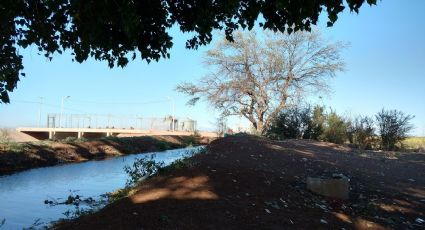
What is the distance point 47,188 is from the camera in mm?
11414

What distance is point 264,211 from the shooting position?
22.2 feet

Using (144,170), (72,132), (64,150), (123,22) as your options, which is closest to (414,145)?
(64,150)

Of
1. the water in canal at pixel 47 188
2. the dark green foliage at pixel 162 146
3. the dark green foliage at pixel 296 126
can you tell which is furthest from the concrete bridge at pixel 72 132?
the water in canal at pixel 47 188

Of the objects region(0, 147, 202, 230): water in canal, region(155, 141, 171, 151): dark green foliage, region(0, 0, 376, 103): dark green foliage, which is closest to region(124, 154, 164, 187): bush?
region(0, 147, 202, 230): water in canal

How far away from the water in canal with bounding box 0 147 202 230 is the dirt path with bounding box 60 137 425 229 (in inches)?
75.4

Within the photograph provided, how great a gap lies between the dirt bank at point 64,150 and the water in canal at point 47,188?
1012 mm

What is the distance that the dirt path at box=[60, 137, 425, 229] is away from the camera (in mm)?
6090

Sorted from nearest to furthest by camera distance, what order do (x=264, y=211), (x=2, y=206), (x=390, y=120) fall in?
1. (x=264, y=211)
2. (x=2, y=206)
3. (x=390, y=120)

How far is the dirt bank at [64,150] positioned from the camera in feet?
54.1

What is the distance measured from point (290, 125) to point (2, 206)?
68.8 ft

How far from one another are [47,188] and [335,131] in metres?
19.8

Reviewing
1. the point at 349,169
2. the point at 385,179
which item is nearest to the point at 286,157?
the point at 349,169

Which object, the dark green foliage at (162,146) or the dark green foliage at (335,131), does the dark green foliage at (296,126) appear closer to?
Result: the dark green foliage at (335,131)

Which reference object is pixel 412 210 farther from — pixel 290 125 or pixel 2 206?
pixel 290 125
